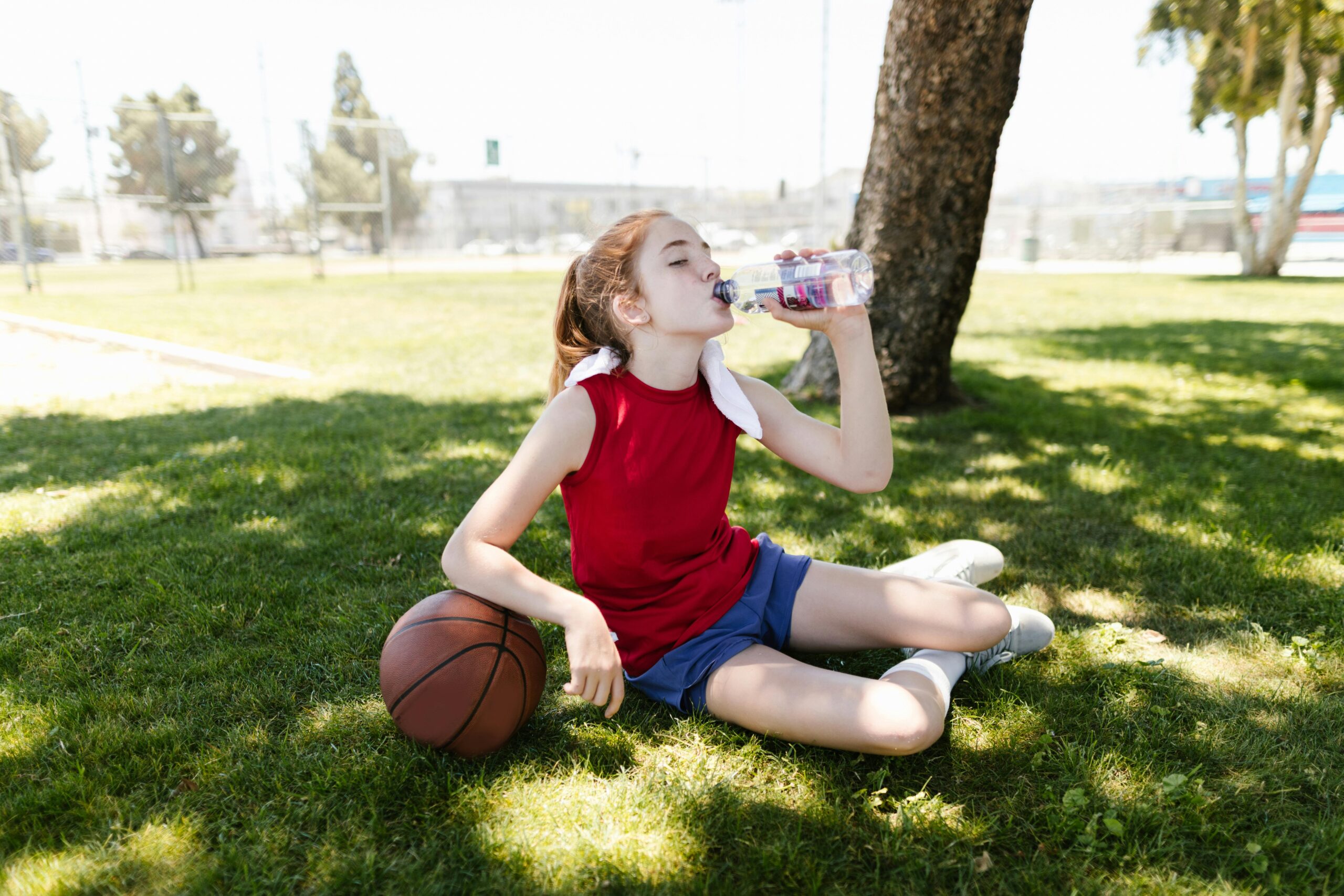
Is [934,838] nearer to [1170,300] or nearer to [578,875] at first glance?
[578,875]

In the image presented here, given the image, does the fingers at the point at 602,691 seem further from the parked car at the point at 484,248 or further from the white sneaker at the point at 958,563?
the parked car at the point at 484,248

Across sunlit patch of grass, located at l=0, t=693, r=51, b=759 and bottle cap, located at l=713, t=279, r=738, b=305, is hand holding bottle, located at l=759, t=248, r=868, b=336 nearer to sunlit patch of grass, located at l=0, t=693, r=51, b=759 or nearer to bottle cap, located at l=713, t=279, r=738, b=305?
bottle cap, located at l=713, t=279, r=738, b=305

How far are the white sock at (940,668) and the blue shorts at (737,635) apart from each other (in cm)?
39

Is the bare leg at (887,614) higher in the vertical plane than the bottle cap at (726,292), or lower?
lower

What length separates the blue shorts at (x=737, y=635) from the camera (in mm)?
2627

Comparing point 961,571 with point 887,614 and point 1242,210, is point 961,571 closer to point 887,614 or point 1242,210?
point 887,614

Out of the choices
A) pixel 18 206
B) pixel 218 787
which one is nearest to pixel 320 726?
pixel 218 787

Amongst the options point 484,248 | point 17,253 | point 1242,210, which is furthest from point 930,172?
point 484,248

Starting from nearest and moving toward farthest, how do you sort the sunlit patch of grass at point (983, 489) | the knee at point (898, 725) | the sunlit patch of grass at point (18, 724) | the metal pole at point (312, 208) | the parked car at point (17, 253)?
the knee at point (898, 725)
the sunlit patch of grass at point (18, 724)
the sunlit patch of grass at point (983, 489)
the parked car at point (17, 253)
the metal pole at point (312, 208)

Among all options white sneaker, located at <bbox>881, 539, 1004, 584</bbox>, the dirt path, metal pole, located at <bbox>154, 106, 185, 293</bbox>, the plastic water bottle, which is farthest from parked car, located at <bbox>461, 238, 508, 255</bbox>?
the plastic water bottle

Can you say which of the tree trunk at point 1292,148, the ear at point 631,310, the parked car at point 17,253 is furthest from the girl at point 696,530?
the tree trunk at point 1292,148

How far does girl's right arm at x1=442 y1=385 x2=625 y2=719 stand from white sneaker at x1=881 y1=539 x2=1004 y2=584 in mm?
1379

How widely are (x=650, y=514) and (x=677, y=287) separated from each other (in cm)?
67

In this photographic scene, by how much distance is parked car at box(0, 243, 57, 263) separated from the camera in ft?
53.6
